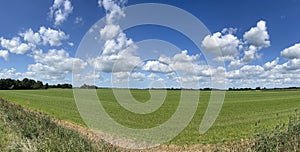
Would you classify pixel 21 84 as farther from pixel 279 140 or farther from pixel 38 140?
pixel 279 140

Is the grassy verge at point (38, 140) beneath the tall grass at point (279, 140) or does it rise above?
beneath

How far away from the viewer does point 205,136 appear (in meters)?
17.3

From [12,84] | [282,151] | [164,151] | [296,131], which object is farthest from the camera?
[12,84]

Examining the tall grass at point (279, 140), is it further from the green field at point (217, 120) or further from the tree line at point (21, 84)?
the tree line at point (21, 84)

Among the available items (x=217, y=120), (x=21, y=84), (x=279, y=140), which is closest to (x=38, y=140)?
(x=279, y=140)

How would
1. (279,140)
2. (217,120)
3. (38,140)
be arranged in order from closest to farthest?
(279,140) < (38,140) < (217,120)

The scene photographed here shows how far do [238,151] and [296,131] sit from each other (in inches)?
86.5

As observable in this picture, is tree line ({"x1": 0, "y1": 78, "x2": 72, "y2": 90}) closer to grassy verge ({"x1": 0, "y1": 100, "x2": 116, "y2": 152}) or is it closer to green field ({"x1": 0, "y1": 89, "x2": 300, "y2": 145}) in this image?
green field ({"x1": 0, "y1": 89, "x2": 300, "y2": 145})

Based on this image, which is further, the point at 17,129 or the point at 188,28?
the point at 188,28

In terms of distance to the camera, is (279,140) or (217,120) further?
(217,120)

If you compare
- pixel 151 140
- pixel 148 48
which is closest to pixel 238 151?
pixel 151 140

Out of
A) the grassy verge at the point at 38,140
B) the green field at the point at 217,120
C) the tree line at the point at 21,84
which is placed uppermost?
the tree line at the point at 21,84

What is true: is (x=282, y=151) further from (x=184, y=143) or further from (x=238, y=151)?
(x=184, y=143)

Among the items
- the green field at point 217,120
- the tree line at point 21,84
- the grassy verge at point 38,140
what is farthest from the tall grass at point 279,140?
the tree line at point 21,84
